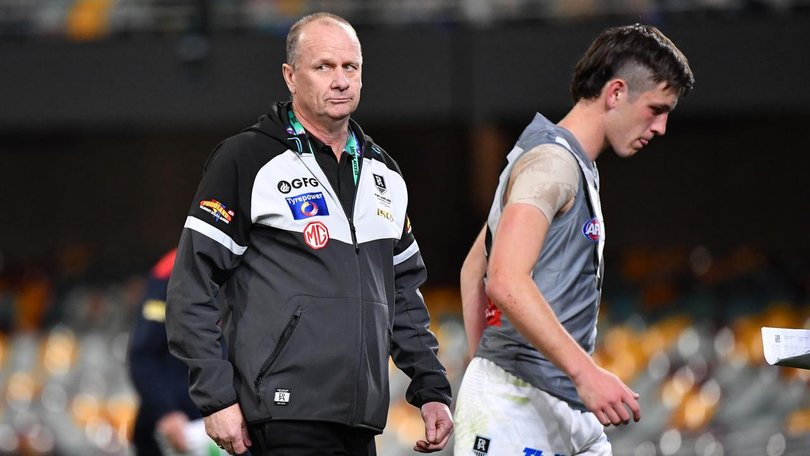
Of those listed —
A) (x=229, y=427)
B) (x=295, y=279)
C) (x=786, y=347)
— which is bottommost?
(x=229, y=427)

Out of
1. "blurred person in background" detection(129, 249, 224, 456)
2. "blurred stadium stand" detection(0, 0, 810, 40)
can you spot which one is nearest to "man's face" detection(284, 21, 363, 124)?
"blurred person in background" detection(129, 249, 224, 456)

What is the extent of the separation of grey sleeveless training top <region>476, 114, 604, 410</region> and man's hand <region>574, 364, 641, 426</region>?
0.33 metres

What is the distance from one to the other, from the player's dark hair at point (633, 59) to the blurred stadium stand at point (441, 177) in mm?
3630

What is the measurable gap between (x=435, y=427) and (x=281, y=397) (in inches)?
19.5

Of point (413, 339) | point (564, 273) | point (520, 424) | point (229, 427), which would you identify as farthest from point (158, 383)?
point (564, 273)

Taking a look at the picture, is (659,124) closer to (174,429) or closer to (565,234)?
(565,234)

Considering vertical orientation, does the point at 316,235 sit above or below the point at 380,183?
below

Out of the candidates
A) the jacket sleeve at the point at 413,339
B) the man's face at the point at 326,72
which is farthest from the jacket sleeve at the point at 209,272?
the jacket sleeve at the point at 413,339

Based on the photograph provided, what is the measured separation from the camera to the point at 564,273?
3088 mm

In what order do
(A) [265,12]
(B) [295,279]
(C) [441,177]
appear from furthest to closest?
(C) [441,177] < (A) [265,12] < (B) [295,279]

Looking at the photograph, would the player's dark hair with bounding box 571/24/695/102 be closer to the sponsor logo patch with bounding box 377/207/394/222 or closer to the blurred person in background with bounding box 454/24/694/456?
the blurred person in background with bounding box 454/24/694/456

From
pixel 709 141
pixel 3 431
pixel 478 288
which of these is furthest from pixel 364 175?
pixel 709 141

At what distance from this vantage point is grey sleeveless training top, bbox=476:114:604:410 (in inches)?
121

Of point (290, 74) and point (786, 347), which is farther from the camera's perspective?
point (290, 74)
